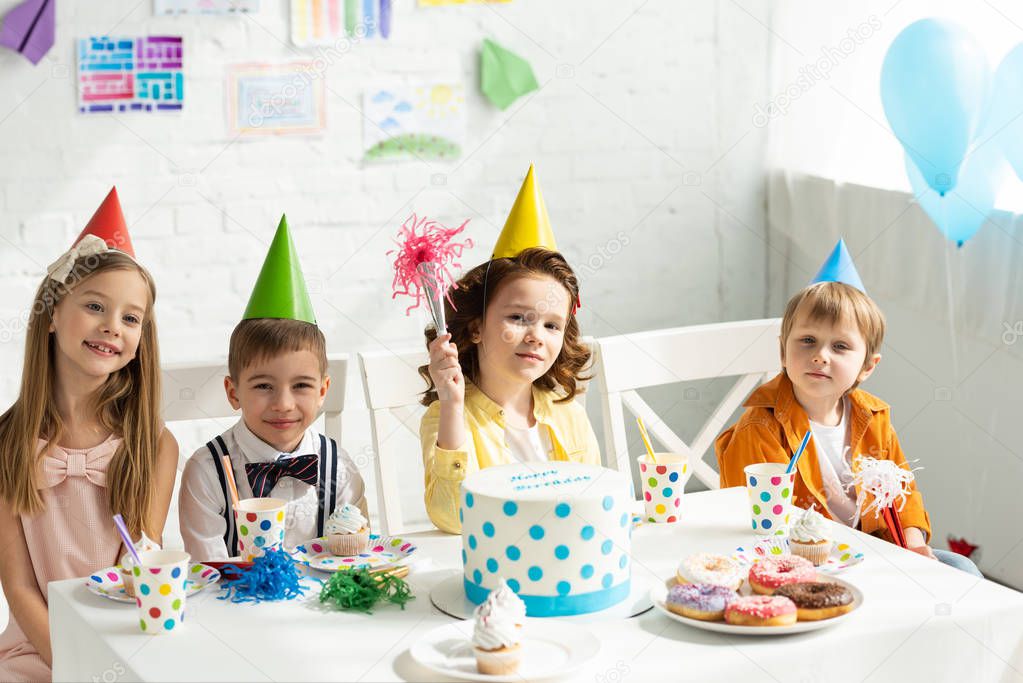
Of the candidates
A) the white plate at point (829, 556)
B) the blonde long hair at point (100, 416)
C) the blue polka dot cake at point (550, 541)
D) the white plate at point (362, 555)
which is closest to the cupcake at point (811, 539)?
the white plate at point (829, 556)

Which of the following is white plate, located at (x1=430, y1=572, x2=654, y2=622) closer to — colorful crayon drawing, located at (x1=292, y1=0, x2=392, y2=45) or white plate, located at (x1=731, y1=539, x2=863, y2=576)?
white plate, located at (x1=731, y1=539, x2=863, y2=576)

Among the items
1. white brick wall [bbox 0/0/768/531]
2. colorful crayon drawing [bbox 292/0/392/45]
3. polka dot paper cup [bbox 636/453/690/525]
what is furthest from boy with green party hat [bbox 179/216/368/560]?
colorful crayon drawing [bbox 292/0/392/45]

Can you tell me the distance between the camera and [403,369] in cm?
234

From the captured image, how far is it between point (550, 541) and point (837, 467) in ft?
3.06

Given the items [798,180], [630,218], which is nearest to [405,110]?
[630,218]

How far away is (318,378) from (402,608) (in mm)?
639

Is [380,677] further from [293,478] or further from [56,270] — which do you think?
[56,270]

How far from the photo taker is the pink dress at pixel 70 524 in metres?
1.99

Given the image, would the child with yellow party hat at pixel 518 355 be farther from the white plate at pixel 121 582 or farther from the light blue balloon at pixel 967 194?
the light blue balloon at pixel 967 194

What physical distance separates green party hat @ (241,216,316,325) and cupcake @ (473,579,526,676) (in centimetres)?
87

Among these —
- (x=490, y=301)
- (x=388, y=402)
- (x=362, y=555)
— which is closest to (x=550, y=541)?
(x=362, y=555)

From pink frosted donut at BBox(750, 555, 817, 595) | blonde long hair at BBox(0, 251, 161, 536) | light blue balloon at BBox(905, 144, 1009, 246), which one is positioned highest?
light blue balloon at BBox(905, 144, 1009, 246)

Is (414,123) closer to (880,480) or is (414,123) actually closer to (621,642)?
(880,480)

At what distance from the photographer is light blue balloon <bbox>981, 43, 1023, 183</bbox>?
2798 millimetres
